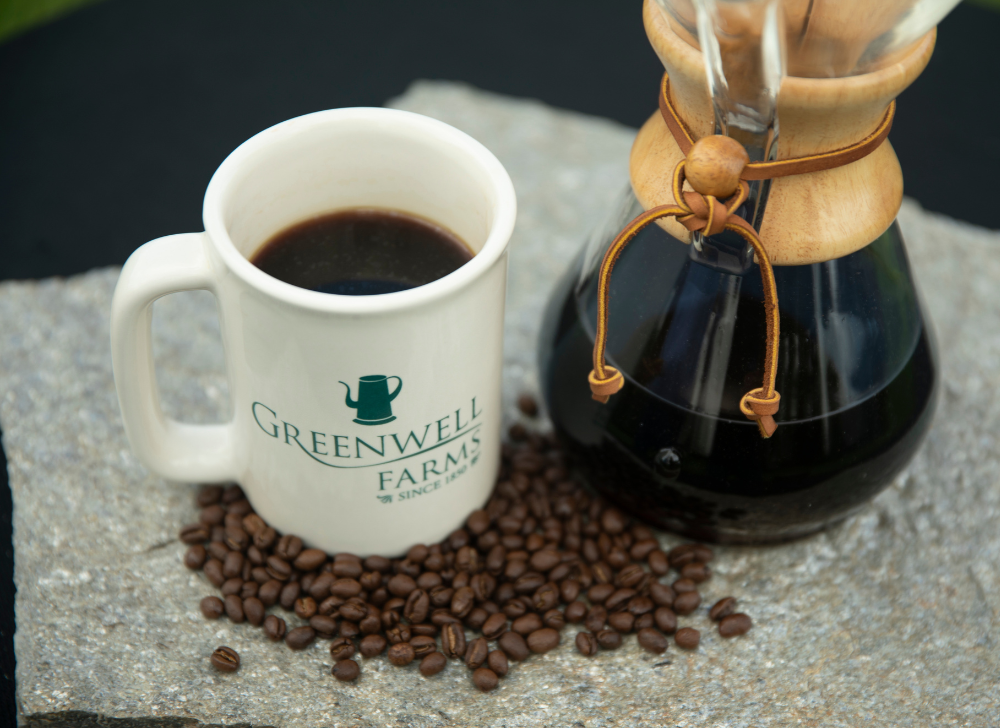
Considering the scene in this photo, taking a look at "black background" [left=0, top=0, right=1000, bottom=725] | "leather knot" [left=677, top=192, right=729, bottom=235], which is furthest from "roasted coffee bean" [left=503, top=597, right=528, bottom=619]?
"black background" [left=0, top=0, right=1000, bottom=725]

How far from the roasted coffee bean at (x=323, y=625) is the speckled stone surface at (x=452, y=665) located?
0.02m

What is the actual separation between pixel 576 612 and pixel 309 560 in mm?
270

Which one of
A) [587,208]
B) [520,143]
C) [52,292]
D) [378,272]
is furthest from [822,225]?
[52,292]

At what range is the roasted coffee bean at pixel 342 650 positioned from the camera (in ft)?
3.13

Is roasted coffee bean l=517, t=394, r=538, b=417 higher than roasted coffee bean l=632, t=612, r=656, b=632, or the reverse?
roasted coffee bean l=517, t=394, r=538, b=417

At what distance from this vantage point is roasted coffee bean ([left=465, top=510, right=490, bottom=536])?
3.39ft

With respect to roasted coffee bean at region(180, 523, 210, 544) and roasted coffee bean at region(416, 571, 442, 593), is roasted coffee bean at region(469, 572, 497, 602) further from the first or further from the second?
roasted coffee bean at region(180, 523, 210, 544)

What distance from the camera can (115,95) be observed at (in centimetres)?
176

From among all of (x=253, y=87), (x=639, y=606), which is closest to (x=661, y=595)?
(x=639, y=606)

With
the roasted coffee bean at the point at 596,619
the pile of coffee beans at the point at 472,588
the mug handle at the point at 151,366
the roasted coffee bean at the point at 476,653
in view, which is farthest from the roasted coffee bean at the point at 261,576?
the roasted coffee bean at the point at 596,619

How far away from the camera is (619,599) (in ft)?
3.26

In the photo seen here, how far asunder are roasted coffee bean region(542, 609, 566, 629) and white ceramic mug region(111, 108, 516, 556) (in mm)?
136

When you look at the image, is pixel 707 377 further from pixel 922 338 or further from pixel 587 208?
pixel 587 208

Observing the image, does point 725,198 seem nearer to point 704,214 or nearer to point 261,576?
point 704,214
